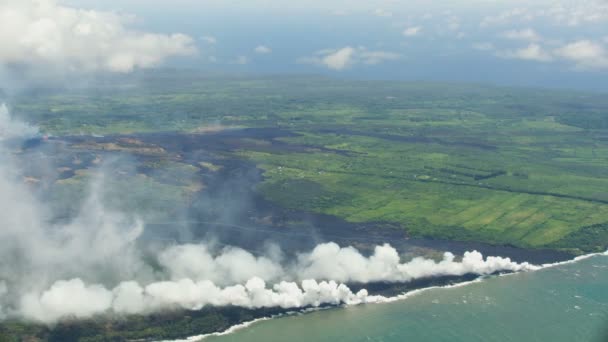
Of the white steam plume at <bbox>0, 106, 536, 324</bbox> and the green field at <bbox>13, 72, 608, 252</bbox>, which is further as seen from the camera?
the green field at <bbox>13, 72, 608, 252</bbox>

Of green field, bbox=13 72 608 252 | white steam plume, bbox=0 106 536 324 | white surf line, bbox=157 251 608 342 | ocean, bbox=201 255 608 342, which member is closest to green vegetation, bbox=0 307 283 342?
white surf line, bbox=157 251 608 342

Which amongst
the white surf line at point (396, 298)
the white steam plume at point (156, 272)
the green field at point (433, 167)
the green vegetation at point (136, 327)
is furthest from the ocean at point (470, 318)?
the green field at point (433, 167)

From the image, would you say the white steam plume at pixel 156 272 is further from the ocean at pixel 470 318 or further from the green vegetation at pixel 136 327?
the ocean at pixel 470 318

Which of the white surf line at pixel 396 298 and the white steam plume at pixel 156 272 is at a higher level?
the white steam plume at pixel 156 272

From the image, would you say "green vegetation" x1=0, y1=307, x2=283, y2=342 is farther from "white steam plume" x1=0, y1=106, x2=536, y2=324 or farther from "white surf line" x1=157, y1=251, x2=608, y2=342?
"white steam plume" x1=0, y1=106, x2=536, y2=324

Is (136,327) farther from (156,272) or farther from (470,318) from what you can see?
(470,318)

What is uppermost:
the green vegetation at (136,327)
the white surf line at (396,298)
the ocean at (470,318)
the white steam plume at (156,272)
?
the white steam plume at (156,272)
